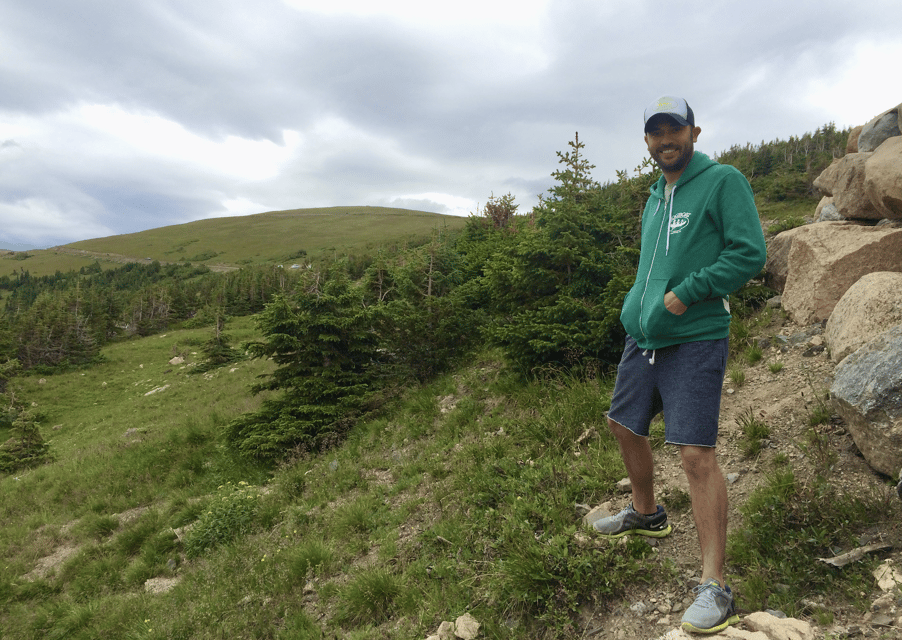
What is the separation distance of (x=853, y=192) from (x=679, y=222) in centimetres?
574

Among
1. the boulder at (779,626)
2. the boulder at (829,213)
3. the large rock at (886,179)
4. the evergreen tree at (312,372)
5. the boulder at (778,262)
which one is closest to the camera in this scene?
the boulder at (779,626)

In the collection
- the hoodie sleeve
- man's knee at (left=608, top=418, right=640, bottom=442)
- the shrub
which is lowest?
the shrub

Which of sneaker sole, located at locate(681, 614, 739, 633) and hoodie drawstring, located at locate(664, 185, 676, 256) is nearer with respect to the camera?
sneaker sole, located at locate(681, 614, 739, 633)

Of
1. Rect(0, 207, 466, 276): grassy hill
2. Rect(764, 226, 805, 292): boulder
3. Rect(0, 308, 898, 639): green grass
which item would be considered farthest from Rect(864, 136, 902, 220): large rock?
Rect(0, 207, 466, 276): grassy hill

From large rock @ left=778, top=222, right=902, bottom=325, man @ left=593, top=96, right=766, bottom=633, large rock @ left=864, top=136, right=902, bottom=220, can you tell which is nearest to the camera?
man @ left=593, top=96, right=766, bottom=633

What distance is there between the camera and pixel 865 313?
4.55 meters

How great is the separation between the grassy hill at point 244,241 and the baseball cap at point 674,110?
403 feet

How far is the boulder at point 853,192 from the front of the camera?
628 cm

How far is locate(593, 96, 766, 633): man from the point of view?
Result: 2.51 meters

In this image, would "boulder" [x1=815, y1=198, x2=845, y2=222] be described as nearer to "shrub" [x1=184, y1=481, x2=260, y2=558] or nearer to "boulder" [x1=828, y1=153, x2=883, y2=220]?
"boulder" [x1=828, y1=153, x2=883, y2=220]

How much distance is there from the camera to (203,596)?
4.95 metres

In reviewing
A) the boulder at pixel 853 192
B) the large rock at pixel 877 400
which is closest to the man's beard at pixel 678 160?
the large rock at pixel 877 400

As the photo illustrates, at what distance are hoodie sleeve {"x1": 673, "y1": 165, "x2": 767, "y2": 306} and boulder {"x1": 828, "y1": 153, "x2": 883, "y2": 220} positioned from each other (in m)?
5.31

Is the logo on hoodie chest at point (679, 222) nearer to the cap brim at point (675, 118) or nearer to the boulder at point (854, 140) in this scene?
the cap brim at point (675, 118)
